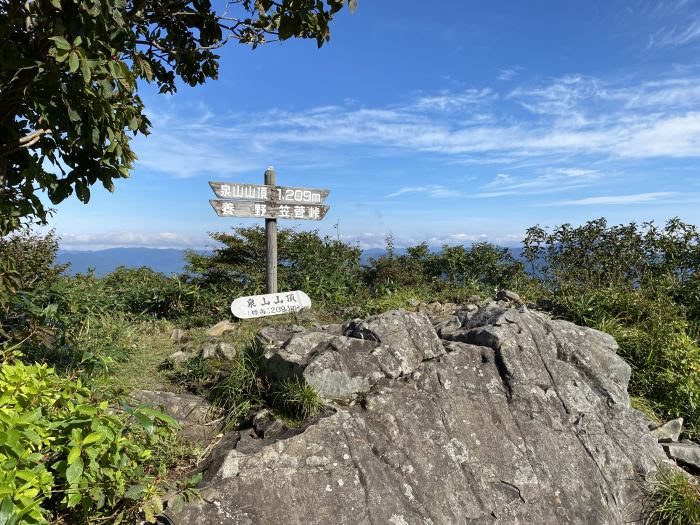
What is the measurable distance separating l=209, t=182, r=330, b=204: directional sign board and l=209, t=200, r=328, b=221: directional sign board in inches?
3.4

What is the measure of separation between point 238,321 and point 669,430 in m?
6.31

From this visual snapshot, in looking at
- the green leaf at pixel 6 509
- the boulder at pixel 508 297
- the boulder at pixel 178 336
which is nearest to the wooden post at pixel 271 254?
the boulder at pixel 178 336

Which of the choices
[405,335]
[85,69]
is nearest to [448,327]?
[405,335]

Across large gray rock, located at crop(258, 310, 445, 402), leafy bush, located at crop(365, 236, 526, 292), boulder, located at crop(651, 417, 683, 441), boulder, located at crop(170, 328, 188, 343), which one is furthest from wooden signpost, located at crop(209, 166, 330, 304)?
boulder, located at crop(651, 417, 683, 441)

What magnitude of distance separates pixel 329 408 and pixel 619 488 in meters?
2.88

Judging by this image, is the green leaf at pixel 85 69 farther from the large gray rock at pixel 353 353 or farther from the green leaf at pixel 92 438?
the large gray rock at pixel 353 353

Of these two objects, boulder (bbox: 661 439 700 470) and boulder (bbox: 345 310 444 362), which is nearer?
boulder (bbox: 345 310 444 362)

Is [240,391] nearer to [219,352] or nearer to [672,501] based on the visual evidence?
[219,352]

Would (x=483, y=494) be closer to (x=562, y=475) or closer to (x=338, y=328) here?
(x=562, y=475)

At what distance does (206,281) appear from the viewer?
9.37 metres

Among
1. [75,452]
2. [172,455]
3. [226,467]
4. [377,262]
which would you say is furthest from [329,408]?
[377,262]

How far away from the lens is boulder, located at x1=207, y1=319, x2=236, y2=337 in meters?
7.16

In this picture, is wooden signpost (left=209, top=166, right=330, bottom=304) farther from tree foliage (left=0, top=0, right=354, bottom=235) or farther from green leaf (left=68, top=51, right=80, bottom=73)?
green leaf (left=68, top=51, right=80, bottom=73)

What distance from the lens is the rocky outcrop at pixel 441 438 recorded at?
3449mm
